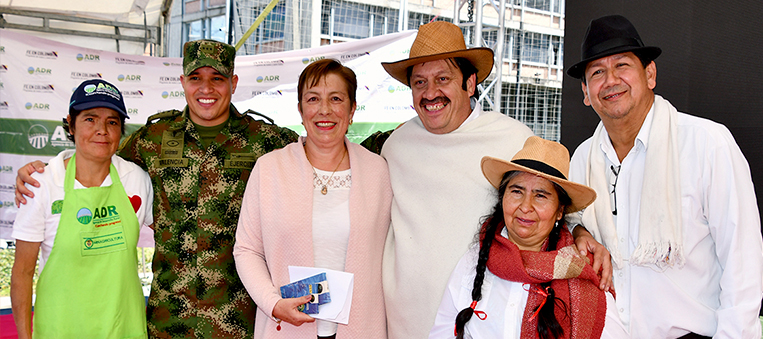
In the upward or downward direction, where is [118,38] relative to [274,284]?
upward

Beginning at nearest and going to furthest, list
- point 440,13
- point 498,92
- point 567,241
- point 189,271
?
point 567,241 < point 189,271 < point 498,92 < point 440,13

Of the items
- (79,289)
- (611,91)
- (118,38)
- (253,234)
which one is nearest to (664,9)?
(611,91)

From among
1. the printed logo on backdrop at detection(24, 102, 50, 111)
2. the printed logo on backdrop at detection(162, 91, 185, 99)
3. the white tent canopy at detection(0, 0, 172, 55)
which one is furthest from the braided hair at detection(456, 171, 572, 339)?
the printed logo on backdrop at detection(24, 102, 50, 111)

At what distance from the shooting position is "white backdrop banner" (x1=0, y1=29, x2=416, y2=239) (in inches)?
211

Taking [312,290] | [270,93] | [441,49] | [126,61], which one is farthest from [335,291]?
[126,61]

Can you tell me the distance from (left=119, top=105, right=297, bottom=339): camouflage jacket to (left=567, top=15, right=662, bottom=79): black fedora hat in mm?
1715

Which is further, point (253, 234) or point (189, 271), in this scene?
point (189, 271)

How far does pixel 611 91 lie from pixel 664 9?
4.24 feet

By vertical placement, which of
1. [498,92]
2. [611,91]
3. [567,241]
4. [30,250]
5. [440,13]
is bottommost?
[30,250]

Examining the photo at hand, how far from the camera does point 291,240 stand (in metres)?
2.24

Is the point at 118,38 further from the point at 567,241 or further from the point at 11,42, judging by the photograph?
the point at 567,241

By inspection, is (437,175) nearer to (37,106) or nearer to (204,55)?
(204,55)

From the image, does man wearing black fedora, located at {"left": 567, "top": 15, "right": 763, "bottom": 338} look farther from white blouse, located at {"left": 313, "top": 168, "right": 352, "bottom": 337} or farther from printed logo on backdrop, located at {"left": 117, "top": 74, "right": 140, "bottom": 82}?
printed logo on backdrop, located at {"left": 117, "top": 74, "right": 140, "bottom": 82}

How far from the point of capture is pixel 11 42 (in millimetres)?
5281
